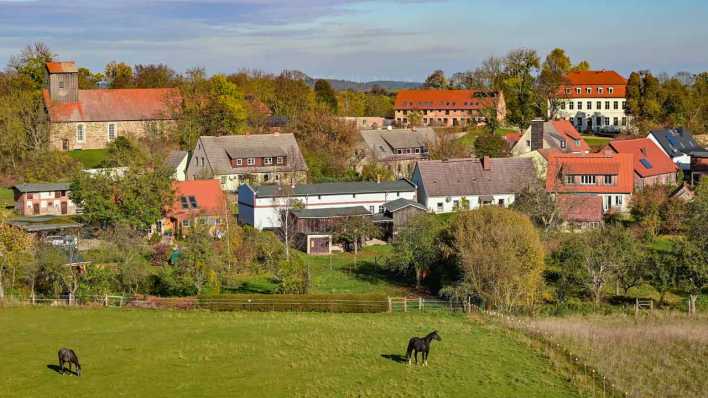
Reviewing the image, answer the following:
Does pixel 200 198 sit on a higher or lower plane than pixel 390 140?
lower

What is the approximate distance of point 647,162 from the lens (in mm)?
63906

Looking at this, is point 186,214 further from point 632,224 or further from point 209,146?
point 632,224

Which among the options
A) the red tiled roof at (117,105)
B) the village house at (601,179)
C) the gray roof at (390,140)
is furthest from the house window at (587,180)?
the red tiled roof at (117,105)

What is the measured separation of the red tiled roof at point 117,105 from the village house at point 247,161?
12.2m

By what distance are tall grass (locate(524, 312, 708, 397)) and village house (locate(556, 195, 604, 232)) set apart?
16.6m

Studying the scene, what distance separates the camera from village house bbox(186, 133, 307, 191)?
63062mm

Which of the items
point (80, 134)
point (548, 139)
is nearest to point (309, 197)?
point (548, 139)

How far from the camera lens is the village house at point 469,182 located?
2282 inches

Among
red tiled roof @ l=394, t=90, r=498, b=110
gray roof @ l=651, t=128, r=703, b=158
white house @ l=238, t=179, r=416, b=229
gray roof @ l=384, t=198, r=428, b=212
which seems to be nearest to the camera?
gray roof @ l=384, t=198, r=428, b=212

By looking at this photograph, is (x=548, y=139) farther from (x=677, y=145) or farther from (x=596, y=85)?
(x=596, y=85)

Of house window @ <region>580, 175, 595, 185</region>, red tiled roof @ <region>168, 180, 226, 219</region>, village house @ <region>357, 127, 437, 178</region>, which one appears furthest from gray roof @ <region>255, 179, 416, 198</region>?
village house @ <region>357, 127, 437, 178</region>

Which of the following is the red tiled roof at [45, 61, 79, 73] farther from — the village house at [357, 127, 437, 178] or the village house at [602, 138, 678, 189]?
the village house at [602, 138, 678, 189]

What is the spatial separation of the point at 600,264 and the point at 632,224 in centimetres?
1542

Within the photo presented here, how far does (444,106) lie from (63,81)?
146 feet
